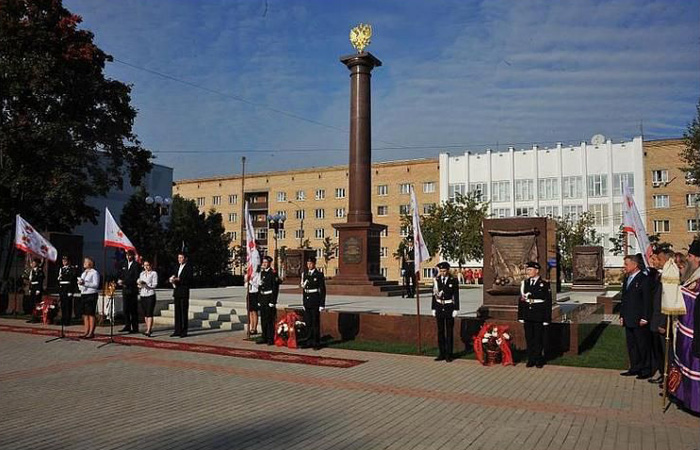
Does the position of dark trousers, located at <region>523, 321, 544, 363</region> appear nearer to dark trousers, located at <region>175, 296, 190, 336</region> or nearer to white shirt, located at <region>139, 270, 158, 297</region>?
dark trousers, located at <region>175, 296, 190, 336</region>

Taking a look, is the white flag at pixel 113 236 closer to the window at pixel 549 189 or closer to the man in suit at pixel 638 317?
the man in suit at pixel 638 317

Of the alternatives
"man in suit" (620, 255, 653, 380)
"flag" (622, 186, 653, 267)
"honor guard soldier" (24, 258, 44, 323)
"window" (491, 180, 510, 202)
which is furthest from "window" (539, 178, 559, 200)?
"man in suit" (620, 255, 653, 380)

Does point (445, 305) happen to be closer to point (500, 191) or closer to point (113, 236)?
point (113, 236)

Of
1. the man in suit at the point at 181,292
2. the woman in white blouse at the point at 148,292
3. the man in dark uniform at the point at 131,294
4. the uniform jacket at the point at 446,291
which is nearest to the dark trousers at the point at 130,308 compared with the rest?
the man in dark uniform at the point at 131,294

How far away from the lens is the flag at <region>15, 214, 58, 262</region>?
1697 centimetres

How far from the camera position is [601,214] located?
223 feet

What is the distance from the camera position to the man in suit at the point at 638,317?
31.1ft

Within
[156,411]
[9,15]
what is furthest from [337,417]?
[9,15]

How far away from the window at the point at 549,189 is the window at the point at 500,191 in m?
3.88

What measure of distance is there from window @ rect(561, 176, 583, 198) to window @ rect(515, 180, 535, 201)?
11.1ft

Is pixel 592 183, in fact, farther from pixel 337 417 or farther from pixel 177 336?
pixel 337 417

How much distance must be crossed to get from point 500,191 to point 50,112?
58.0 meters

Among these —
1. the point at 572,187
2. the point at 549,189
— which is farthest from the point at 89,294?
the point at 572,187

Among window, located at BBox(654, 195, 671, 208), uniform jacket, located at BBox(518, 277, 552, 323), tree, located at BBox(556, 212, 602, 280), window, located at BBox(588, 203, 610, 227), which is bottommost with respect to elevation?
uniform jacket, located at BBox(518, 277, 552, 323)
